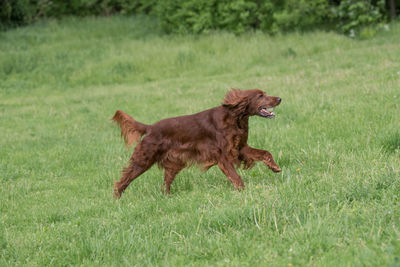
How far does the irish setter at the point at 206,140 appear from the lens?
489 cm

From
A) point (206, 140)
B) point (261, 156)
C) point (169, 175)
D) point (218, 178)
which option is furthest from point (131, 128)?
point (261, 156)

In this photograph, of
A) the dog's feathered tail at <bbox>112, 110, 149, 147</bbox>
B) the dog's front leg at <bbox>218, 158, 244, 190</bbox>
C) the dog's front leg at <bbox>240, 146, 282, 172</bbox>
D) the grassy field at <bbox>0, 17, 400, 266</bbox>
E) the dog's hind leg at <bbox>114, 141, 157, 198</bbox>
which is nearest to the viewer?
the grassy field at <bbox>0, 17, 400, 266</bbox>

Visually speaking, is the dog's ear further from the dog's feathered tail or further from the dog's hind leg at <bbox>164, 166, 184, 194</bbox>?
the dog's feathered tail

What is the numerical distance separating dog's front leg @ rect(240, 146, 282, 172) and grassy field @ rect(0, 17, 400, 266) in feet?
0.45

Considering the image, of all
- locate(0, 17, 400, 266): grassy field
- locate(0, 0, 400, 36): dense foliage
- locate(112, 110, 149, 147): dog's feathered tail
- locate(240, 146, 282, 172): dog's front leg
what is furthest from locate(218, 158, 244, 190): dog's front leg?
locate(0, 0, 400, 36): dense foliage

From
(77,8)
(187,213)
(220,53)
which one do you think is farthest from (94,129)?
(77,8)

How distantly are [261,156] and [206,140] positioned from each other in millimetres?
604

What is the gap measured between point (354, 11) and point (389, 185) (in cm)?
1625

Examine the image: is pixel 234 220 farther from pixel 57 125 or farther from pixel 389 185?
pixel 57 125

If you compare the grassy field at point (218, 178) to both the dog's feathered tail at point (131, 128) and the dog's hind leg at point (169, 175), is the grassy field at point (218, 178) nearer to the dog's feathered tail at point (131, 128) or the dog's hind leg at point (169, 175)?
the dog's hind leg at point (169, 175)

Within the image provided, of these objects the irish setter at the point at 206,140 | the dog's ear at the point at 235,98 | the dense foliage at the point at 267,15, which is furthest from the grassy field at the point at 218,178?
the dense foliage at the point at 267,15

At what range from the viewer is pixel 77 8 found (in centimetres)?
2970

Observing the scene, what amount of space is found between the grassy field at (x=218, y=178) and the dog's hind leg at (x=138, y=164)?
0.18 m

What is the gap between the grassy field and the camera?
3109 mm
